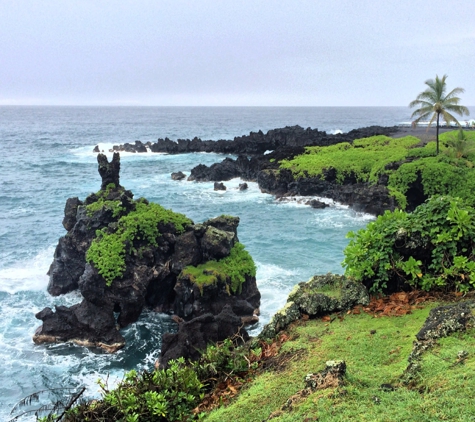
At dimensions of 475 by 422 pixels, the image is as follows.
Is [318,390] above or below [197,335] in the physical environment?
above

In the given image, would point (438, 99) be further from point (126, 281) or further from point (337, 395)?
point (337, 395)

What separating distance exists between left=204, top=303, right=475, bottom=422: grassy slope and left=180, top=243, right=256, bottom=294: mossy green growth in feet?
33.8

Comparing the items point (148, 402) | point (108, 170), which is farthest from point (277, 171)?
point (148, 402)

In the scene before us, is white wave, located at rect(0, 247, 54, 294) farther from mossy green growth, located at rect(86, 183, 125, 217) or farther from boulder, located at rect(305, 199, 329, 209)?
boulder, located at rect(305, 199, 329, 209)

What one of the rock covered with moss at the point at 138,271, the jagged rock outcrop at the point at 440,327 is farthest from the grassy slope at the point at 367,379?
the rock covered with moss at the point at 138,271

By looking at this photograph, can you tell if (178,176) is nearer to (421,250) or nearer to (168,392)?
(421,250)

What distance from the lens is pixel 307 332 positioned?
9.36 m

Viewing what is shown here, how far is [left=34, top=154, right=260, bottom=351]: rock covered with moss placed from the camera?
61.3 feet

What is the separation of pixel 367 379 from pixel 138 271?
14984 millimetres

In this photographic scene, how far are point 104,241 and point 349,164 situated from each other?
33550mm

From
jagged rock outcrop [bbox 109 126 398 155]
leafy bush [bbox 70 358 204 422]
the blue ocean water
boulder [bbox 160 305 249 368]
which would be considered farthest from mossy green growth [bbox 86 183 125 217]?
jagged rock outcrop [bbox 109 126 398 155]

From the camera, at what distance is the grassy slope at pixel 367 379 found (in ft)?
18.2

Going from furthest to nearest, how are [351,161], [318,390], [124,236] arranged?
[351,161]
[124,236]
[318,390]

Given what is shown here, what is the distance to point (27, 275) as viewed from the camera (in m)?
25.8
